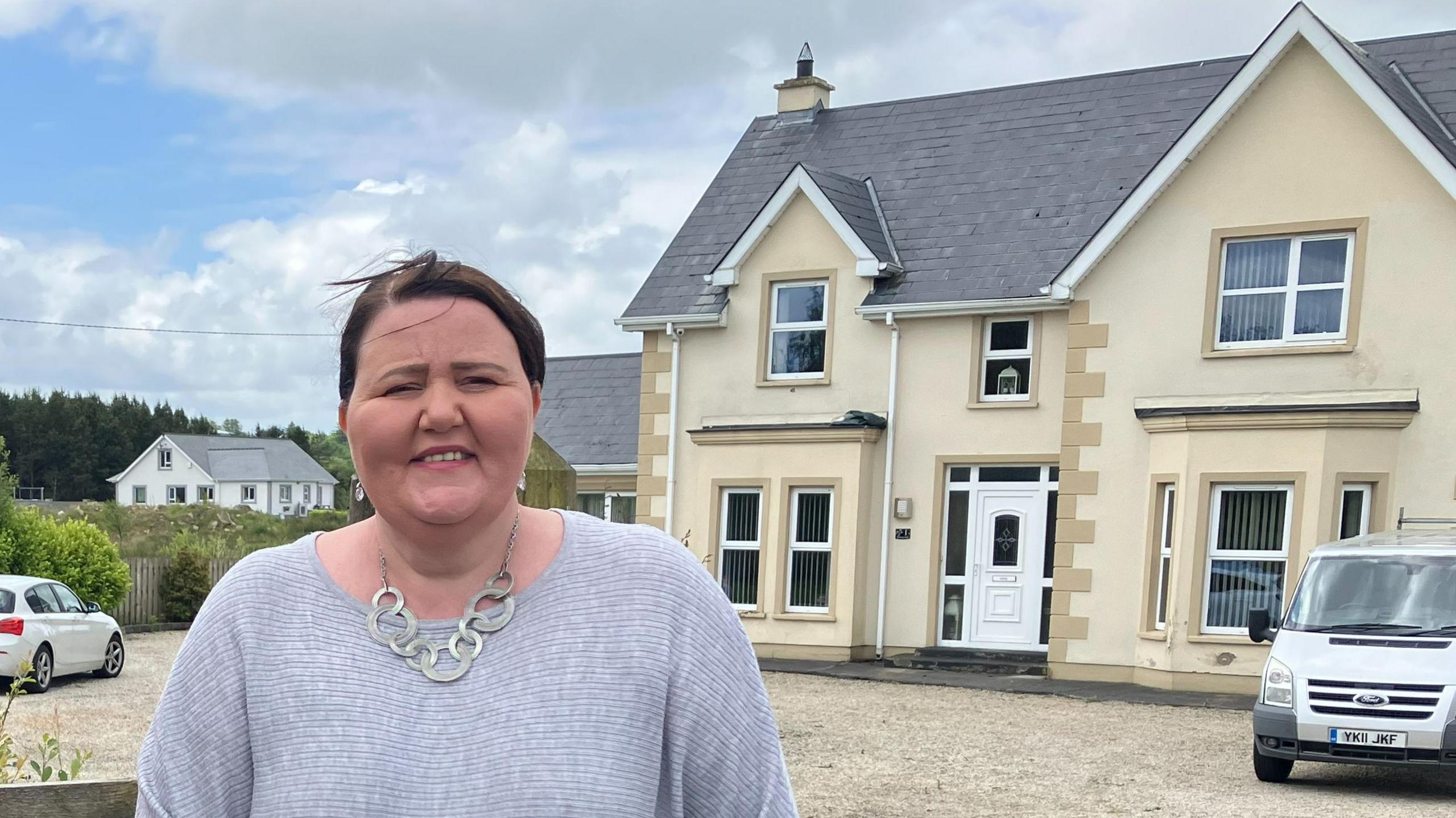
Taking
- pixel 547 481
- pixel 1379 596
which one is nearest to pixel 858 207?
pixel 1379 596

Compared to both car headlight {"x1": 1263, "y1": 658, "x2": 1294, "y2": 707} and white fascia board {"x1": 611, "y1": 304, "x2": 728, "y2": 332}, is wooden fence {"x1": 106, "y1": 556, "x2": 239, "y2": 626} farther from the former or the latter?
car headlight {"x1": 1263, "y1": 658, "x2": 1294, "y2": 707}

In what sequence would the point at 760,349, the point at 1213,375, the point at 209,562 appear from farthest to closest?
the point at 209,562 < the point at 760,349 < the point at 1213,375

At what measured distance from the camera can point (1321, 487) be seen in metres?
17.3

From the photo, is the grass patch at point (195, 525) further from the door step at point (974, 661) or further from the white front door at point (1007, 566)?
the white front door at point (1007, 566)

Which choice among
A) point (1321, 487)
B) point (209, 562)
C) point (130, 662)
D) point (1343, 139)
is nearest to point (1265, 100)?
point (1343, 139)

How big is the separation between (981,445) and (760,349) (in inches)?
139

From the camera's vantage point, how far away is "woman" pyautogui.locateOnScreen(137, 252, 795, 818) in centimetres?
202

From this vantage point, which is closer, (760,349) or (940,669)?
(940,669)

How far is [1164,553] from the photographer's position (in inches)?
736

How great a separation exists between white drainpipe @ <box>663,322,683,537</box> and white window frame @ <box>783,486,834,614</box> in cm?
207

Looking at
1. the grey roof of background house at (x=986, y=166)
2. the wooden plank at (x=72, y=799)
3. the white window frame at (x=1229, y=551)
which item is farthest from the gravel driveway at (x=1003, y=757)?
the wooden plank at (x=72, y=799)

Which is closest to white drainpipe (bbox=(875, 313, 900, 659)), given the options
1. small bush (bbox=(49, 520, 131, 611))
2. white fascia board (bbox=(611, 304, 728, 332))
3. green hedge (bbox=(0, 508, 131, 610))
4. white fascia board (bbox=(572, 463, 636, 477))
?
white fascia board (bbox=(611, 304, 728, 332))

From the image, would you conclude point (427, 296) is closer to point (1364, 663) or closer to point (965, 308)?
point (1364, 663)

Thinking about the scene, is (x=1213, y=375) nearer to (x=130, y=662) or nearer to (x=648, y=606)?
(x=130, y=662)
